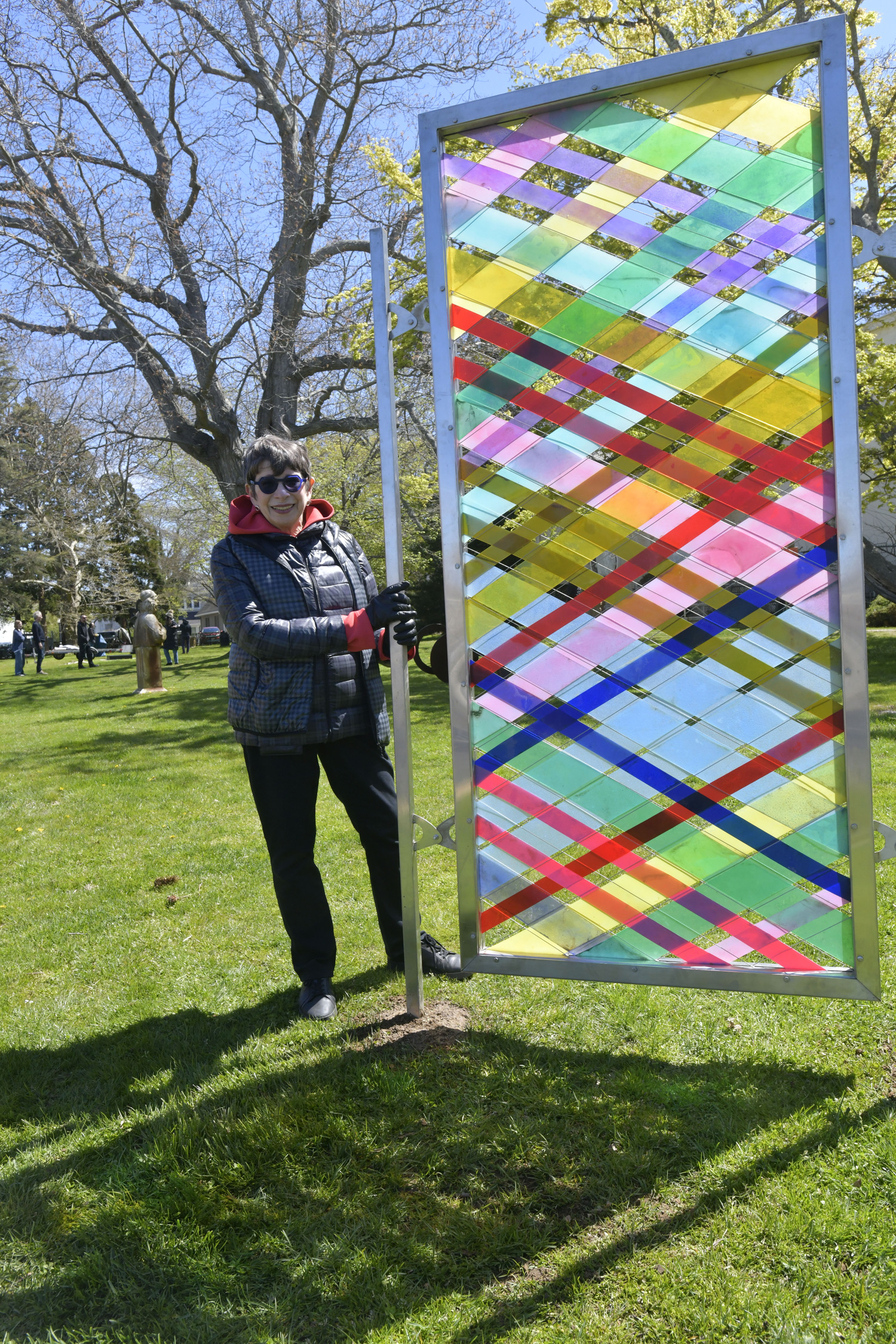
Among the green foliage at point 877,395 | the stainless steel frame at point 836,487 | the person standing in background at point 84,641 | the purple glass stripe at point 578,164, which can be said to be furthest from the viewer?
the person standing in background at point 84,641

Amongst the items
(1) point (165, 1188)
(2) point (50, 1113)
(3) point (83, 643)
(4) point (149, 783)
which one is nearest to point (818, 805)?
(1) point (165, 1188)

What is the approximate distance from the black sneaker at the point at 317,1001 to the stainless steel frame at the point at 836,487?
0.68 meters

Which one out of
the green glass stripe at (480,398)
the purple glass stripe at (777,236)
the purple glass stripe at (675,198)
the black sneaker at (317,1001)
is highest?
the purple glass stripe at (675,198)

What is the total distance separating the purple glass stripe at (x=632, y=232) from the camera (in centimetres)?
253

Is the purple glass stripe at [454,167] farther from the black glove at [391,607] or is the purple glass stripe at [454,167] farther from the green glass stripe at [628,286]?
the black glove at [391,607]

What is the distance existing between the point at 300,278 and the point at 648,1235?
13.1 m

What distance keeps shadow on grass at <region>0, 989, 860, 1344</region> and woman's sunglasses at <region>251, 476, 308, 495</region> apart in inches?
74.8

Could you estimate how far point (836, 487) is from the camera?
242cm

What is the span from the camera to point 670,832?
2660 millimetres

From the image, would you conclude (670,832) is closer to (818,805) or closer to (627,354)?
(818,805)

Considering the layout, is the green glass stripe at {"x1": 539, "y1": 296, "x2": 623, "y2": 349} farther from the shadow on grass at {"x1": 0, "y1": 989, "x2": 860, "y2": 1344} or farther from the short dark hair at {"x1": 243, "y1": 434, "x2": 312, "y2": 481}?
the shadow on grass at {"x1": 0, "y1": 989, "x2": 860, "y2": 1344}

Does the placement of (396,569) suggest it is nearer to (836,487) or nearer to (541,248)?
(541,248)

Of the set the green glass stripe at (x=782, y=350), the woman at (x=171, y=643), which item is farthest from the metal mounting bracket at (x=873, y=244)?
the woman at (x=171, y=643)

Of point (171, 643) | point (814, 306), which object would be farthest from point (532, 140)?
point (171, 643)
